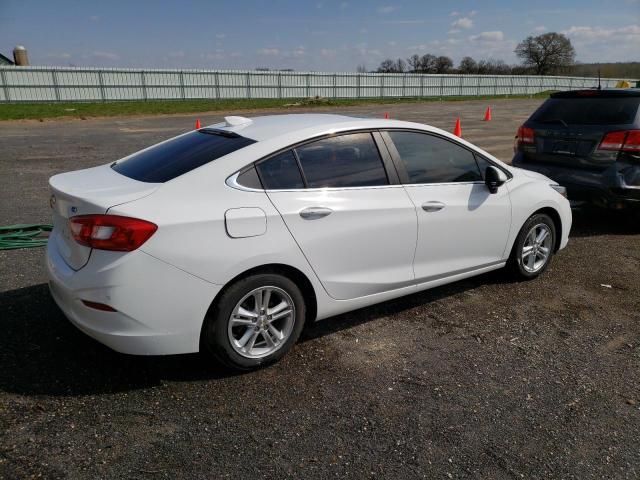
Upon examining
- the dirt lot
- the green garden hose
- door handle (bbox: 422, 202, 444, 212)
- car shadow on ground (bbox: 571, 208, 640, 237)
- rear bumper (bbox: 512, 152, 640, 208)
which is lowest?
car shadow on ground (bbox: 571, 208, 640, 237)

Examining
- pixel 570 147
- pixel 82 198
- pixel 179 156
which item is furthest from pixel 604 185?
pixel 82 198

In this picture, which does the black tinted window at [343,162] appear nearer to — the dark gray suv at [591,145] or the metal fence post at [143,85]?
the dark gray suv at [591,145]

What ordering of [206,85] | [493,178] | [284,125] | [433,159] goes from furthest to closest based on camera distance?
[206,85] → [493,178] → [433,159] → [284,125]

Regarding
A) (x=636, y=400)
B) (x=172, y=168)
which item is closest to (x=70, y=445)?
(x=172, y=168)

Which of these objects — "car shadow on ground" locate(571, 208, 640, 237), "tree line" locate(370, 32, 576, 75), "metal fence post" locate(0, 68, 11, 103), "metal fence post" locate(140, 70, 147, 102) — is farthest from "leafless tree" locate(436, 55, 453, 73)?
"car shadow on ground" locate(571, 208, 640, 237)

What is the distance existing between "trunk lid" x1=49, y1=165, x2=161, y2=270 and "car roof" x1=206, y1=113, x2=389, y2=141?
2.84ft

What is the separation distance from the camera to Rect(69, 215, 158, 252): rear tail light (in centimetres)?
295

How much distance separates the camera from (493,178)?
446 centimetres

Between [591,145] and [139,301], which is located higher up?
[591,145]

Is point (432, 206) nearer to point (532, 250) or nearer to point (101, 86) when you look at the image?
point (532, 250)

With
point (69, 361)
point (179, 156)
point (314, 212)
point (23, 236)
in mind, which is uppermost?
point (179, 156)

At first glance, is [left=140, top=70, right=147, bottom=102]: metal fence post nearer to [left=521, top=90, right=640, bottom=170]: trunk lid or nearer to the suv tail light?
the suv tail light

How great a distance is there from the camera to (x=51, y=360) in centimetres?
352

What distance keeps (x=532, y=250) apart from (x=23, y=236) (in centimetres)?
554
